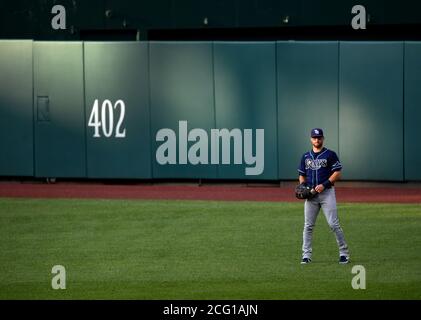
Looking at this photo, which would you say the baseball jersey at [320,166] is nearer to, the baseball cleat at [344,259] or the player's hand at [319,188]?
the player's hand at [319,188]

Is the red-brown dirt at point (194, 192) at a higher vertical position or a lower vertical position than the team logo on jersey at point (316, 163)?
lower

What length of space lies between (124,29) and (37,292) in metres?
16.3

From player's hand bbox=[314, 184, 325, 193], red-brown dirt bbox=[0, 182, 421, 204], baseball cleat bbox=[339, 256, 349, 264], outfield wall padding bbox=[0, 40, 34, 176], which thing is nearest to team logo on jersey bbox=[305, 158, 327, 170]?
player's hand bbox=[314, 184, 325, 193]

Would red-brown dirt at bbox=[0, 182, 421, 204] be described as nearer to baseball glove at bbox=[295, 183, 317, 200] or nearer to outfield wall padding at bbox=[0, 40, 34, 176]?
outfield wall padding at bbox=[0, 40, 34, 176]

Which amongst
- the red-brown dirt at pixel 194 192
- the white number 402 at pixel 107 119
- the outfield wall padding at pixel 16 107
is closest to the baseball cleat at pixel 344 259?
the red-brown dirt at pixel 194 192

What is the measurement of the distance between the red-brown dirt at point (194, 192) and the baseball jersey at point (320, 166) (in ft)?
25.0

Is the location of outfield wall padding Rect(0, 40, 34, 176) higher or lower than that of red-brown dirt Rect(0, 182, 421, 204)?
higher

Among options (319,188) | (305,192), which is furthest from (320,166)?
(305,192)

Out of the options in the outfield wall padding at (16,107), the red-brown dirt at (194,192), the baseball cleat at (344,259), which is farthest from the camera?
the outfield wall padding at (16,107)

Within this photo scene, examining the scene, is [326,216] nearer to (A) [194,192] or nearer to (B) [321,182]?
(B) [321,182]

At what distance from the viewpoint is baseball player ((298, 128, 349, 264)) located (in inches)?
604

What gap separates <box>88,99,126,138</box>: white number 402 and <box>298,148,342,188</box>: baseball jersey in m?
10.9

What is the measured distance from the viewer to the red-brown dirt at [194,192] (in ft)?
77.3

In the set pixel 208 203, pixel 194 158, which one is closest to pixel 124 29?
pixel 194 158
